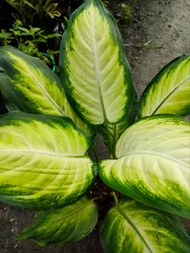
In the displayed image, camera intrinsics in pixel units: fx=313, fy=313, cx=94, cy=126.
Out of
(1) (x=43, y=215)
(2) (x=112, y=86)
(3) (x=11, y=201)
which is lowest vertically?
(1) (x=43, y=215)

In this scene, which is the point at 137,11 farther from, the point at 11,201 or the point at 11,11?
the point at 11,201

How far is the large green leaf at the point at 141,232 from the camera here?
68 cm

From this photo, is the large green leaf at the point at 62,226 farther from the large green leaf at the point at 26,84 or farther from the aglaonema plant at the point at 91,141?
the large green leaf at the point at 26,84

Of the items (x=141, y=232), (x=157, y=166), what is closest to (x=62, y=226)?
(x=141, y=232)

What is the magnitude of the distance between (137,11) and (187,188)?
5.39ft

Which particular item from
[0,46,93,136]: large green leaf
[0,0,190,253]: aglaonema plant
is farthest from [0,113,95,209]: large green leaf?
[0,46,93,136]: large green leaf

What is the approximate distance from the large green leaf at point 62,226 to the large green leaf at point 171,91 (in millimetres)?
320

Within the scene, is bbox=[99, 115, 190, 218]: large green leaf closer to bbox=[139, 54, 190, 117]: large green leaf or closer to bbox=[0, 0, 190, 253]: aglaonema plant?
bbox=[0, 0, 190, 253]: aglaonema plant

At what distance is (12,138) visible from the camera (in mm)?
613

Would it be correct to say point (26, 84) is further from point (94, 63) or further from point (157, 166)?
point (157, 166)

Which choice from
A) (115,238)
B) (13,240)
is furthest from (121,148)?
(13,240)

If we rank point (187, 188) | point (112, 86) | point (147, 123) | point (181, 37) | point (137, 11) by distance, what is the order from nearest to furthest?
point (187, 188) < point (147, 123) < point (112, 86) < point (181, 37) < point (137, 11)

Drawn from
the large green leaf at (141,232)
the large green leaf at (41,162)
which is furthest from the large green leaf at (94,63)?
the large green leaf at (141,232)

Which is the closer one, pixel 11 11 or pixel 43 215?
pixel 43 215
